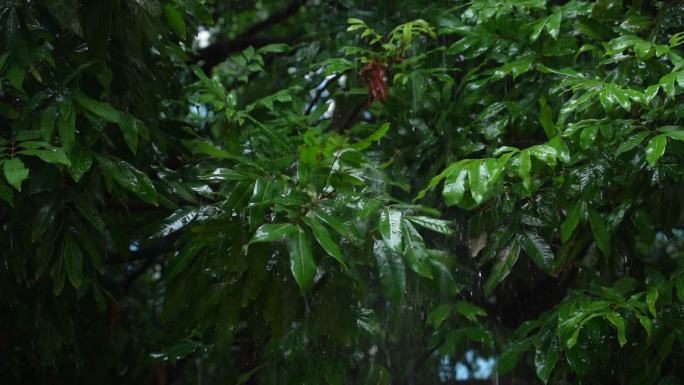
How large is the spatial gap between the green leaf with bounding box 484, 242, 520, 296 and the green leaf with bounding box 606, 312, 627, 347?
1.47 ft

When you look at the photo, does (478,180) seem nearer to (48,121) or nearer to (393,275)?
(393,275)

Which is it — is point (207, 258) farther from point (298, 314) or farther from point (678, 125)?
point (678, 125)

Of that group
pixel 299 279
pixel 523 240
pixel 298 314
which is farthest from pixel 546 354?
pixel 299 279

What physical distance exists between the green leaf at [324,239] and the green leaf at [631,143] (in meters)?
0.92

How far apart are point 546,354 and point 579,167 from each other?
0.60 m

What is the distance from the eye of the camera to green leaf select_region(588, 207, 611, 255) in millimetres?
2979

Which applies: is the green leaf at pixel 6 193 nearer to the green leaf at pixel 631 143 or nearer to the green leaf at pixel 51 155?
the green leaf at pixel 51 155

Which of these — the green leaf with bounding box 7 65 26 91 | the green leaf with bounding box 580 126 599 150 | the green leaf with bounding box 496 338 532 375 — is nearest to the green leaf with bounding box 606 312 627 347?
the green leaf with bounding box 496 338 532 375

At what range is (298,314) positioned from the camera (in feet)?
9.54

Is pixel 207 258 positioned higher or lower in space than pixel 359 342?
higher

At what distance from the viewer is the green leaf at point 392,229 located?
2.56m

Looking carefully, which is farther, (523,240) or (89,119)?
(523,240)

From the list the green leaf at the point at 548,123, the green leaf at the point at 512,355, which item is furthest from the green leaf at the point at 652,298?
the green leaf at the point at 548,123

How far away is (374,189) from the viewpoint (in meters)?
2.85
